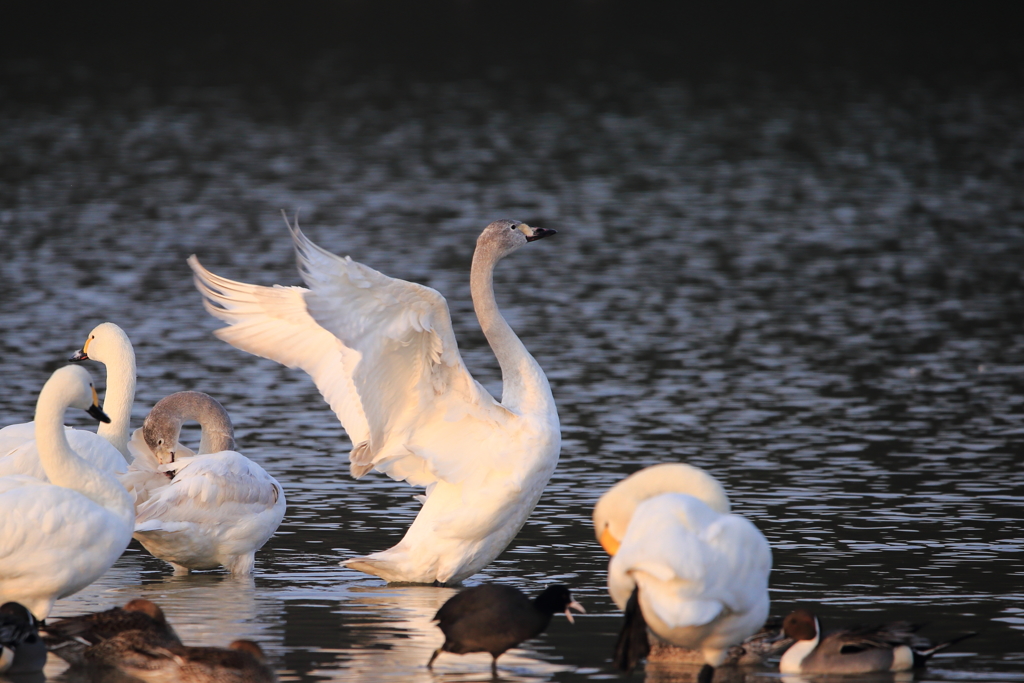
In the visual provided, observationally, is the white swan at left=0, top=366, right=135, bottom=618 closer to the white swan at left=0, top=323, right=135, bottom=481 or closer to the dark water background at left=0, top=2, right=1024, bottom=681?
the dark water background at left=0, top=2, right=1024, bottom=681

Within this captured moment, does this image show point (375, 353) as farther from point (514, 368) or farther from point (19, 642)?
point (19, 642)

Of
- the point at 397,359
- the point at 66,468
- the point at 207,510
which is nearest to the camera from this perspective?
the point at 66,468

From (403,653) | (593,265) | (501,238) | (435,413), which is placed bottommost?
(593,265)

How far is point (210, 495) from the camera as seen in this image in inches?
385

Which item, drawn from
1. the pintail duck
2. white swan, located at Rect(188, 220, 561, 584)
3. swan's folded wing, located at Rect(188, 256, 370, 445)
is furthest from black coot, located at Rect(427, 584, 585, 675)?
swan's folded wing, located at Rect(188, 256, 370, 445)

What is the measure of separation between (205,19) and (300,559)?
170 feet

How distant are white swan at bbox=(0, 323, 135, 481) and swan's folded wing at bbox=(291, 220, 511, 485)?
152 cm

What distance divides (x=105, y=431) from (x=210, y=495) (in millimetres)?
1343

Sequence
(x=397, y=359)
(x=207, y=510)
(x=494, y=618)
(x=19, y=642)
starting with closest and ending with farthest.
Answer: (x=19, y=642)
(x=494, y=618)
(x=397, y=359)
(x=207, y=510)

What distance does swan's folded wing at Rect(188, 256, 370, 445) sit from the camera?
410 inches

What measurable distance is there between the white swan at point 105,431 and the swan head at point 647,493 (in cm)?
345

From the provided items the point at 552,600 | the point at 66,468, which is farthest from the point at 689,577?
the point at 66,468

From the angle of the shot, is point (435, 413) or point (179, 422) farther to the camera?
point (179, 422)

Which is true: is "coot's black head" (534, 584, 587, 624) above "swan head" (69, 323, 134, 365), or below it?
below
